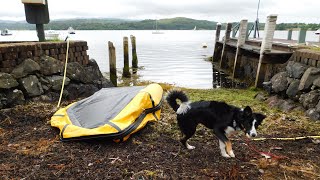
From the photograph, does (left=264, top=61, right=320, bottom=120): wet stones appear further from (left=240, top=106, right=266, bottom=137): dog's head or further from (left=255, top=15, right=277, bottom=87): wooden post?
(left=240, top=106, right=266, bottom=137): dog's head

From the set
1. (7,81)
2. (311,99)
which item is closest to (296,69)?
(311,99)

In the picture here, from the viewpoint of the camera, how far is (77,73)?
9.91 metres

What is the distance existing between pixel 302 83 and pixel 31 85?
26.1 feet

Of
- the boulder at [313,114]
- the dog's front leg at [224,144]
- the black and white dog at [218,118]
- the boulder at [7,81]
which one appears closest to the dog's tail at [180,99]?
the black and white dog at [218,118]

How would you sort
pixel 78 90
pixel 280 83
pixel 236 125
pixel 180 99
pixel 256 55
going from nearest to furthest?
pixel 236 125 → pixel 180 99 → pixel 78 90 → pixel 280 83 → pixel 256 55

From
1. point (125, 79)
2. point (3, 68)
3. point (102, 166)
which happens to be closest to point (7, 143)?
point (102, 166)

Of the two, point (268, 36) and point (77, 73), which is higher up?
point (268, 36)

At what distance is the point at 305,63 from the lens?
31.1 ft

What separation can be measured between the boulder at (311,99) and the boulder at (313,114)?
0.75 feet

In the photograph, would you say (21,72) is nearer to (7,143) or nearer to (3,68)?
(3,68)

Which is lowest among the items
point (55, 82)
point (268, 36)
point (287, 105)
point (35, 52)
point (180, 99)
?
point (287, 105)

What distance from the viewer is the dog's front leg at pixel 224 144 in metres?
4.66

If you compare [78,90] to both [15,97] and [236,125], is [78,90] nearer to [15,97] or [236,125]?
[15,97]

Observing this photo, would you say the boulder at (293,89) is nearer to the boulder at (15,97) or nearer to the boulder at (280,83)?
the boulder at (280,83)
